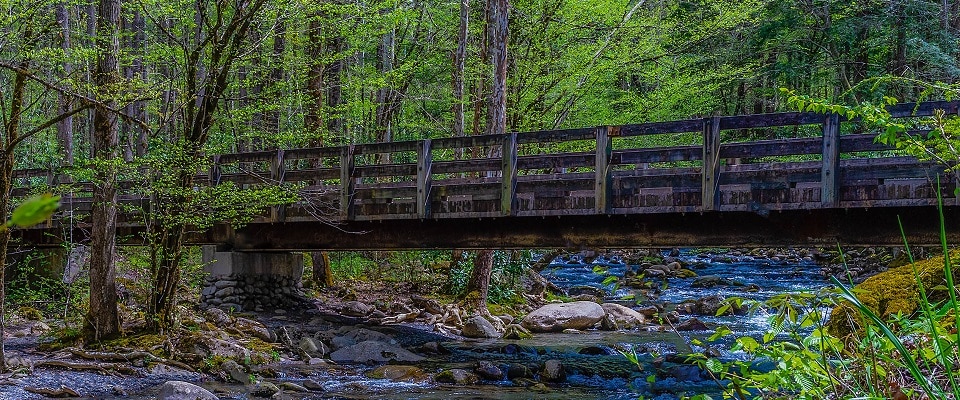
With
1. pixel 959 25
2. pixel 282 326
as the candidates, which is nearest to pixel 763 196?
pixel 282 326

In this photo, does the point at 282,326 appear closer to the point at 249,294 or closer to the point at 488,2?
the point at 249,294

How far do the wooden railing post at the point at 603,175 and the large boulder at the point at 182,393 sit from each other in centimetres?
578

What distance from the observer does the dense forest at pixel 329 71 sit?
34.8ft

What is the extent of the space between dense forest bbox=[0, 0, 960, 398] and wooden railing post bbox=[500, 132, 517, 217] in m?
3.26

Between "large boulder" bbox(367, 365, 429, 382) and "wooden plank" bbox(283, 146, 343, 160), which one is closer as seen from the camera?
"large boulder" bbox(367, 365, 429, 382)

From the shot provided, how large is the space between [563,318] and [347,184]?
212 inches

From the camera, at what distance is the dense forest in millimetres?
10617

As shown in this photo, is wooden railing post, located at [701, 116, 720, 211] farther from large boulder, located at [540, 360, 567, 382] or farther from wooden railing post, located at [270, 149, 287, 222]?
wooden railing post, located at [270, 149, 287, 222]

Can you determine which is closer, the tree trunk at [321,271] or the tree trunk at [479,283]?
the tree trunk at [479,283]

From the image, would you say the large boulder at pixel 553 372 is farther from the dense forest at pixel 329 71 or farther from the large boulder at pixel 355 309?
the large boulder at pixel 355 309

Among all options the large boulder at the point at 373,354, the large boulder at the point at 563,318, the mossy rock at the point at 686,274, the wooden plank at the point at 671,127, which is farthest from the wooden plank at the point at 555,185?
the mossy rock at the point at 686,274

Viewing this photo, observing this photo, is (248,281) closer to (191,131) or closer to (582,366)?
(191,131)

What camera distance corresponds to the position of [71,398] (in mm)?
9094

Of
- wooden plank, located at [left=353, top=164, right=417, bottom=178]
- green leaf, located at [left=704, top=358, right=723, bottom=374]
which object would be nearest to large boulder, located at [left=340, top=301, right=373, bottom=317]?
wooden plank, located at [left=353, top=164, right=417, bottom=178]
